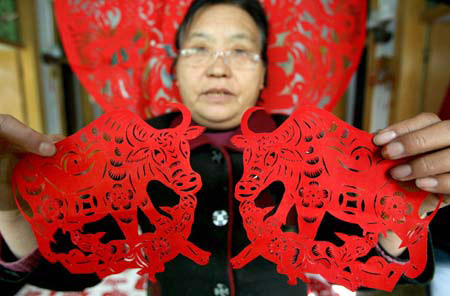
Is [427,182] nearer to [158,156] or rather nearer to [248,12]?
[158,156]

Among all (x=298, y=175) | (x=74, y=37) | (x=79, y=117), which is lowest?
(x=79, y=117)

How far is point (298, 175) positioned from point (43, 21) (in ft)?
9.72

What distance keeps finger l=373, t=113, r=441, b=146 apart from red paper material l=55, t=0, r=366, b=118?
0.33m

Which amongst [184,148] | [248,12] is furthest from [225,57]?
[184,148]

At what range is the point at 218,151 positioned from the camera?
0.57 metres

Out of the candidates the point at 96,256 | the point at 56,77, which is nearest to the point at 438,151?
the point at 96,256

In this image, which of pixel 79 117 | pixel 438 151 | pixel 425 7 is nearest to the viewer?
pixel 438 151

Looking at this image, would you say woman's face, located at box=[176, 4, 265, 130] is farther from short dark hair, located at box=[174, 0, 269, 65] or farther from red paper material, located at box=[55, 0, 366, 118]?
red paper material, located at box=[55, 0, 366, 118]

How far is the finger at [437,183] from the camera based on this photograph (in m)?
0.40

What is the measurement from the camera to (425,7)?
1.51 m

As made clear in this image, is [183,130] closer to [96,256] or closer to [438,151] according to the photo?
[96,256]

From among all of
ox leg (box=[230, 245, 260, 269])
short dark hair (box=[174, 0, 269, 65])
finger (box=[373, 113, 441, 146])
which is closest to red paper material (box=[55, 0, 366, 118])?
short dark hair (box=[174, 0, 269, 65])

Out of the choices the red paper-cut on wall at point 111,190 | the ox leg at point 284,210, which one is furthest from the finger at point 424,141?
the red paper-cut on wall at point 111,190

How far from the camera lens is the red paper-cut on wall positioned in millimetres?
419
